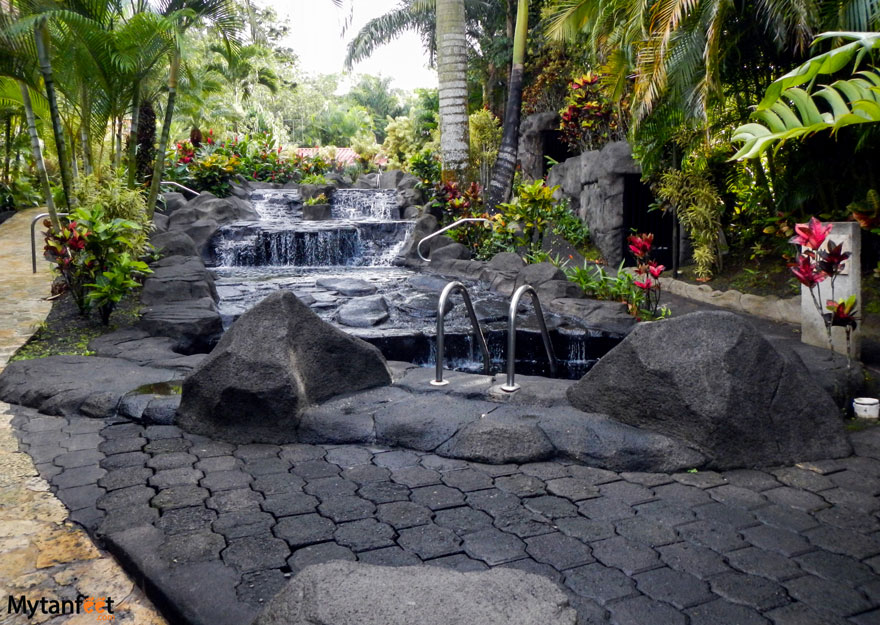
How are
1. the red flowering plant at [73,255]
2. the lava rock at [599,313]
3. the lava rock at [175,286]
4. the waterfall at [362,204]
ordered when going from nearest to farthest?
the red flowering plant at [73,255] < the lava rock at [599,313] < the lava rock at [175,286] < the waterfall at [362,204]

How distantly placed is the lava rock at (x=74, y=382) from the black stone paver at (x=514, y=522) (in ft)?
2.07

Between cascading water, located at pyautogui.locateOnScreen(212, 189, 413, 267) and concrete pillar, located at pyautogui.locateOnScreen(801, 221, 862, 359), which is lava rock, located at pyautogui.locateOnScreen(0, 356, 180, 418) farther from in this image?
cascading water, located at pyautogui.locateOnScreen(212, 189, 413, 267)

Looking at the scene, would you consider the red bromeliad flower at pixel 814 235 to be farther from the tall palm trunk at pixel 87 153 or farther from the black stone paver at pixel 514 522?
the tall palm trunk at pixel 87 153

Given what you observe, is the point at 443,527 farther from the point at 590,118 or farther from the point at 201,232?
the point at 201,232

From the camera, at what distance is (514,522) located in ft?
10.7

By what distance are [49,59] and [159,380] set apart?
14.4 feet

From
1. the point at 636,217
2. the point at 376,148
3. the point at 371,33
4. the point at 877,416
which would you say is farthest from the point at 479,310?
the point at 376,148

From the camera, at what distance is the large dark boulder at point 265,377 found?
4.35 m

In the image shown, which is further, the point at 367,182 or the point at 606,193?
the point at 367,182

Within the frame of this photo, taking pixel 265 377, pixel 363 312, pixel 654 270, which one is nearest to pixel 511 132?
pixel 363 312

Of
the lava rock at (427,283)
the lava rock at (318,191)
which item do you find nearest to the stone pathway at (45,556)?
the lava rock at (427,283)

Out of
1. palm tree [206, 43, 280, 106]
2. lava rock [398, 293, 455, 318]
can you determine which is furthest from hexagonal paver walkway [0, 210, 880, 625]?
palm tree [206, 43, 280, 106]

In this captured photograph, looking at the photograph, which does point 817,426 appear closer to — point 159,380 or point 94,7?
point 159,380

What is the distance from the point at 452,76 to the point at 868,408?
11.5 metres
